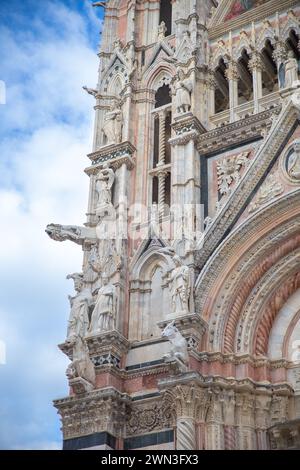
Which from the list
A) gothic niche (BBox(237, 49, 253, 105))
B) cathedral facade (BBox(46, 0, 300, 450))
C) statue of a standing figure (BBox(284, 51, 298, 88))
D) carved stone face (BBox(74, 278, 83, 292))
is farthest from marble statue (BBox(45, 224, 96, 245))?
gothic niche (BBox(237, 49, 253, 105))

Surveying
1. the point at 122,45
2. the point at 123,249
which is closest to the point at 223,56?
the point at 122,45

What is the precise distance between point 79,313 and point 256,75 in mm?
8115

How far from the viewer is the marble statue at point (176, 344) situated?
16.2 meters

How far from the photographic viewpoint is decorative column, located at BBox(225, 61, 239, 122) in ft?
70.3

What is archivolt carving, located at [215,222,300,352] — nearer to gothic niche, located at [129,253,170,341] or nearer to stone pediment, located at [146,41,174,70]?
gothic niche, located at [129,253,170,341]

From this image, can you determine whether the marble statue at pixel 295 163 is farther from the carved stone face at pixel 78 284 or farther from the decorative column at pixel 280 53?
the carved stone face at pixel 78 284

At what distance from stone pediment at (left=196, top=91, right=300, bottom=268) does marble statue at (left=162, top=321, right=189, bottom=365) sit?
220 cm

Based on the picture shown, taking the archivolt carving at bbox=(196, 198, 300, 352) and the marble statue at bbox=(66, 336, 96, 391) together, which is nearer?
the marble statue at bbox=(66, 336, 96, 391)

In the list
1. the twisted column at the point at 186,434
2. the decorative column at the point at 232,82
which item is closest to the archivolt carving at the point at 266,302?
the twisted column at the point at 186,434

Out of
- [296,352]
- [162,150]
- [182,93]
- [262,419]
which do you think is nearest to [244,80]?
[182,93]

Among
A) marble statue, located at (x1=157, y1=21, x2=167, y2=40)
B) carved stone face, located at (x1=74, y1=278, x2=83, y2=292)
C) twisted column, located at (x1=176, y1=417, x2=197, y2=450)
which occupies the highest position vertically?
marble statue, located at (x1=157, y1=21, x2=167, y2=40)

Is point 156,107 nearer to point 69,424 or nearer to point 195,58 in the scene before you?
point 195,58

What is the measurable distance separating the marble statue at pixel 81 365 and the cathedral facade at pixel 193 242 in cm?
4

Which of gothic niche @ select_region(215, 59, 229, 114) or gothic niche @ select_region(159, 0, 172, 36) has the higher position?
gothic niche @ select_region(159, 0, 172, 36)
